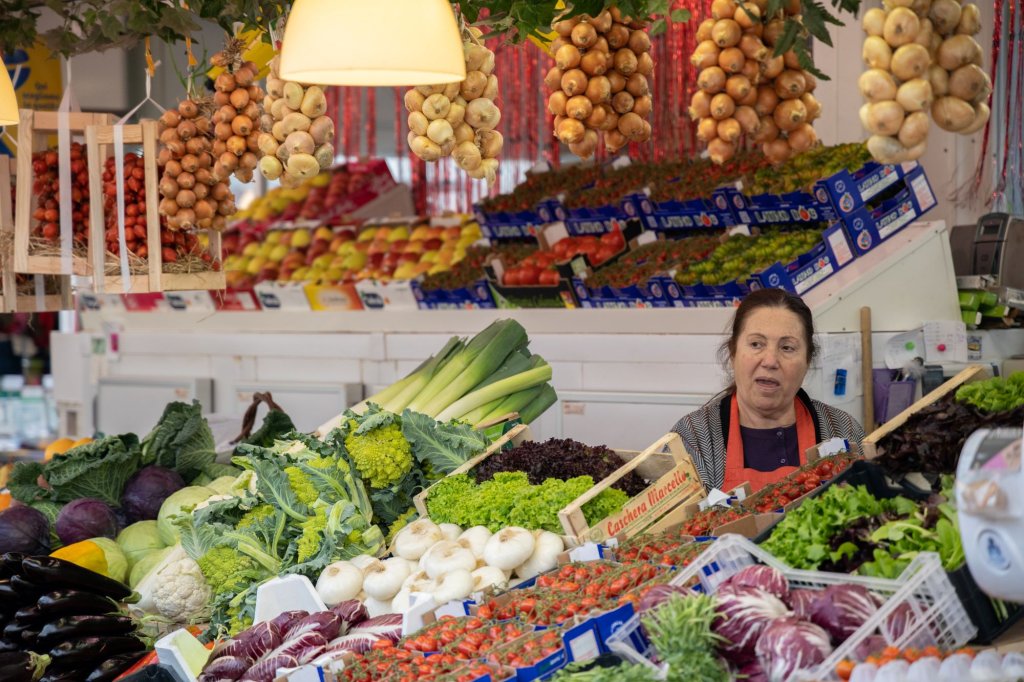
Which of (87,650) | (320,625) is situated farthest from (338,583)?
(87,650)

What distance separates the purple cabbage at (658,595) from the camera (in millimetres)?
2416

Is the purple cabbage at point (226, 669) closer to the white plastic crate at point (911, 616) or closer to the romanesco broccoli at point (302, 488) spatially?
the romanesco broccoli at point (302, 488)

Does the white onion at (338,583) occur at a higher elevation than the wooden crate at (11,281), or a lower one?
lower

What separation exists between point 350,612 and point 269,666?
0.28 meters

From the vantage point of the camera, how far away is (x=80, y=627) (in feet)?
11.5

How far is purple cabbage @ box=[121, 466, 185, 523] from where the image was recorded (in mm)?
4492

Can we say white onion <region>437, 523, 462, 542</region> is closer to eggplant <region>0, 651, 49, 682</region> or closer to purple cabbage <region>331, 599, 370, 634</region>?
purple cabbage <region>331, 599, 370, 634</region>

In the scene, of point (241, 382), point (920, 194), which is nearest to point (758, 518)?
point (920, 194)

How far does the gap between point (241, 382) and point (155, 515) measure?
3.50m

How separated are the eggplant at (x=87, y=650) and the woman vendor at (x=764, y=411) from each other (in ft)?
6.63

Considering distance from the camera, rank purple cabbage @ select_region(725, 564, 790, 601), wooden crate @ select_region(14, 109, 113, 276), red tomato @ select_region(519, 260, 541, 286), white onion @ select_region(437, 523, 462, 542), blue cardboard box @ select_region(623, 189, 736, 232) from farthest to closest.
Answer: red tomato @ select_region(519, 260, 541, 286) < blue cardboard box @ select_region(623, 189, 736, 232) < wooden crate @ select_region(14, 109, 113, 276) < white onion @ select_region(437, 523, 462, 542) < purple cabbage @ select_region(725, 564, 790, 601)

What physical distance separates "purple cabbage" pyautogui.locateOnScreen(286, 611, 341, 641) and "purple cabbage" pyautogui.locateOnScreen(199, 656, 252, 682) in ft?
0.44

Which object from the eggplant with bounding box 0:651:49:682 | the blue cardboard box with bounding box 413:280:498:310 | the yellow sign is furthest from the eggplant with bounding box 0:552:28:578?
the yellow sign

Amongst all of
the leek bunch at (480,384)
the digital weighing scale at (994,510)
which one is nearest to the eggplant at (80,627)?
the leek bunch at (480,384)
